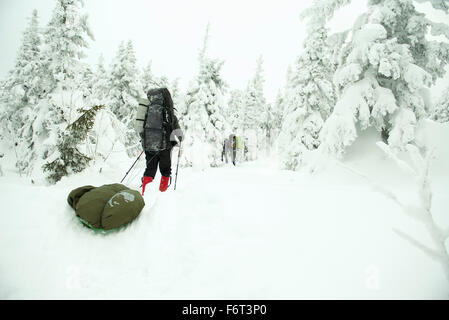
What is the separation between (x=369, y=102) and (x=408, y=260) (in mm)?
5541

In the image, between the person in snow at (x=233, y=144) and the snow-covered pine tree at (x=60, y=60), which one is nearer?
the snow-covered pine tree at (x=60, y=60)

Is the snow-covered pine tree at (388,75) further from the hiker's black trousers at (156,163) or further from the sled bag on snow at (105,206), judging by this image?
the sled bag on snow at (105,206)

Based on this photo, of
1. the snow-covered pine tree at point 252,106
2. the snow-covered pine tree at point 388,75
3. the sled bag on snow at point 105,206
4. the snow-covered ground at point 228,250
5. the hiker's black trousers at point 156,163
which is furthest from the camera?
the snow-covered pine tree at point 252,106

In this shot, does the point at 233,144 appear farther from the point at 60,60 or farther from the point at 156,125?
the point at 156,125

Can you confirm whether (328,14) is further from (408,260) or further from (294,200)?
(408,260)

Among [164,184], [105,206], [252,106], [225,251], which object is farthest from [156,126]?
[252,106]

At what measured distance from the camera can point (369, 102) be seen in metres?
A: 5.96

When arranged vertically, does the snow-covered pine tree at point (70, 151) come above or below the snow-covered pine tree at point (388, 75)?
below

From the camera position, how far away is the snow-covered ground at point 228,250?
1774 millimetres

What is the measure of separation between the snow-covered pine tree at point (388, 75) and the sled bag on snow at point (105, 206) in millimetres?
5473

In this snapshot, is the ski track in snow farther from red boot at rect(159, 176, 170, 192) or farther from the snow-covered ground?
red boot at rect(159, 176, 170, 192)

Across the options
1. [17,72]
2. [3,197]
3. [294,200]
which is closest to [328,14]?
[294,200]

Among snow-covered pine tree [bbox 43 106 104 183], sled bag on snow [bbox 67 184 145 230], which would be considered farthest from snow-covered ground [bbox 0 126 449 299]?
snow-covered pine tree [bbox 43 106 104 183]

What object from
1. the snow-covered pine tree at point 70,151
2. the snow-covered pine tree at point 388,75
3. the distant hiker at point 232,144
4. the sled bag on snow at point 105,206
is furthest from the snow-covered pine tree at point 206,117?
the sled bag on snow at point 105,206
